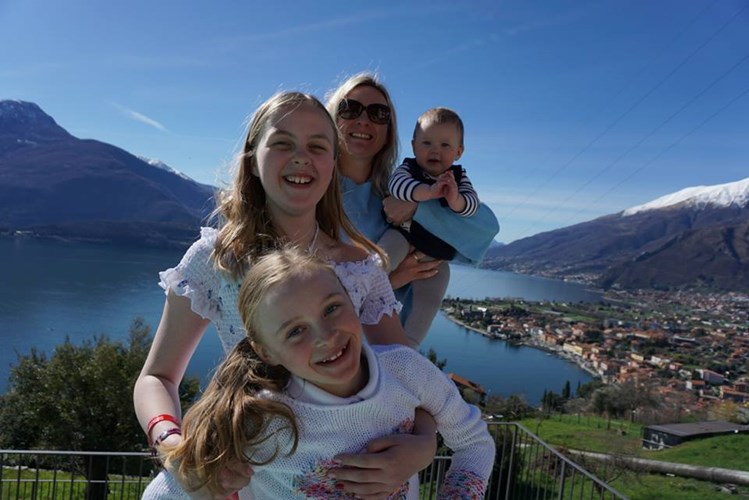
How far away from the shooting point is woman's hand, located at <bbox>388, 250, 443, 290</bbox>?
1826mm

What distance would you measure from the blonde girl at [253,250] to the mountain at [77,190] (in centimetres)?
6561

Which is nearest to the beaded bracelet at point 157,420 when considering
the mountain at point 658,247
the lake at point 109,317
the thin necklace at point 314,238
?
the thin necklace at point 314,238

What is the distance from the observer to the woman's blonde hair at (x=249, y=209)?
3.74 feet

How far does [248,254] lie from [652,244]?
471 ft

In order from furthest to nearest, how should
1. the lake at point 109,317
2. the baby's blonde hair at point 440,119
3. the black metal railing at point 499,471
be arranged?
the lake at point 109,317 → the black metal railing at point 499,471 → the baby's blonde hair at point 440,119

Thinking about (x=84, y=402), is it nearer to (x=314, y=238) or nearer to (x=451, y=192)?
(x=451, y=192)

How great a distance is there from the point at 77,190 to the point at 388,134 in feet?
379

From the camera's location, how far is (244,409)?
3.18ft

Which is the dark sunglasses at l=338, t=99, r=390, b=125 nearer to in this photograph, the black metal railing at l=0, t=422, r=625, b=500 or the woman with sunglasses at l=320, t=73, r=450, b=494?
the woman with sunglasses at l=320, t=73, r=450, b=494

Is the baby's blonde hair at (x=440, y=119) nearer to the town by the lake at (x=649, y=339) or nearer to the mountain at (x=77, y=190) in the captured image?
the town by the lake at (x=649, y=339)

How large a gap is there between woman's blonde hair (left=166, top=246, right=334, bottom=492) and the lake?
20.3 m

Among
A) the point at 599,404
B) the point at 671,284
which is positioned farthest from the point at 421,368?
the point at 671,284

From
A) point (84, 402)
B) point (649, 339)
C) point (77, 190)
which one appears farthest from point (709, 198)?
point (84, 402)

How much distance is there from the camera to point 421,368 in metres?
1.09
